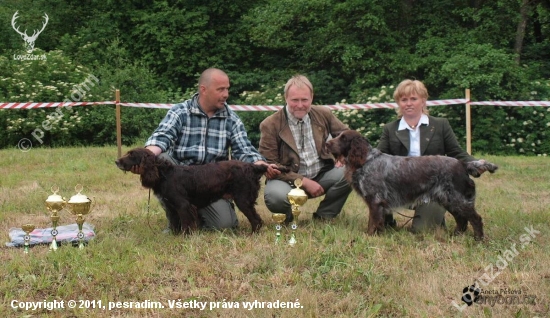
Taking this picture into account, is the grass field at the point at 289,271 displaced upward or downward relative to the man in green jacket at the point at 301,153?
downward

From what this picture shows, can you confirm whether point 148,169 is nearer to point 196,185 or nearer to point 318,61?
point 196,185

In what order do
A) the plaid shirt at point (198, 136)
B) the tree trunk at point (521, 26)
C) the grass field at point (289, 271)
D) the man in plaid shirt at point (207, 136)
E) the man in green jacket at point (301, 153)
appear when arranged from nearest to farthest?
the grass field at point (289, 271)
the man in plaid shirt at point (207, 136)
the plaid shirt at point (198, 136)
the man in green jacket at point (301, 153)
the tree trunk at point (521, 26)

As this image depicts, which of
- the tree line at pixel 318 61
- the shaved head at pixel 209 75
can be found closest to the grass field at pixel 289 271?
the shaved head at pixel 209 75

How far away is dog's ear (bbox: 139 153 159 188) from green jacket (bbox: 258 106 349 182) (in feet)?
3.50

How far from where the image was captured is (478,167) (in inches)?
170

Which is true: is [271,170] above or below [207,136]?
below

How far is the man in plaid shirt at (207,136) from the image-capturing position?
476cm

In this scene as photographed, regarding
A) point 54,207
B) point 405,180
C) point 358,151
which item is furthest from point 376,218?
point 54,207

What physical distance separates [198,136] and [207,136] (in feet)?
0.26

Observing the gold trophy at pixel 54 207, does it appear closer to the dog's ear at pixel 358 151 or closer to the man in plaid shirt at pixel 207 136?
the man in plaid shirt at pixel 207 136

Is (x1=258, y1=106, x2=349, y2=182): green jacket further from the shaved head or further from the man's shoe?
the man's shoe

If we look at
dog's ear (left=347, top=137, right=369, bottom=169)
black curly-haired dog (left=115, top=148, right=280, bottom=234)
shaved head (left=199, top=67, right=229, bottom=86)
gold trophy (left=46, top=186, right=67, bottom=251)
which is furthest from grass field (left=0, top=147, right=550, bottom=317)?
shaved head (left=199, top=67, right=229, bottom=86)

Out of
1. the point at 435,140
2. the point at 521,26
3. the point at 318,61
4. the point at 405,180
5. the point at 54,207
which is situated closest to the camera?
the point at 54,207

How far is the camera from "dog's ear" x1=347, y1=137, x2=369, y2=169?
454cm
